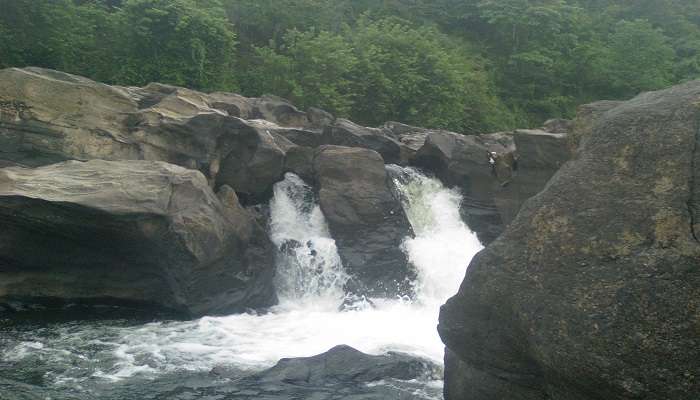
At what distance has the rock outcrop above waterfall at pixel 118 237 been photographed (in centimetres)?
1045

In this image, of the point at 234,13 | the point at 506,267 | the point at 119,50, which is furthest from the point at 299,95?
the point at 506,267

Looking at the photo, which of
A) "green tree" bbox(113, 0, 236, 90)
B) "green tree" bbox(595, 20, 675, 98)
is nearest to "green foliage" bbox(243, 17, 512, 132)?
"green tree" bbox(113, 0, 236, 90)

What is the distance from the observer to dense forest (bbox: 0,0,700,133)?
2222 centimetres

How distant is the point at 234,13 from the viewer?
2934cm

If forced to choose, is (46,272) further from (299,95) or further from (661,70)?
(661,70)

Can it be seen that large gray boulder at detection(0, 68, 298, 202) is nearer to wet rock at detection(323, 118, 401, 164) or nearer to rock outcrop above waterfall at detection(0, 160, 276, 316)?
rock outcrop above waterfall at detection(0, 160, 276, 316)

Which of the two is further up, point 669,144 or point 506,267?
point 669,144

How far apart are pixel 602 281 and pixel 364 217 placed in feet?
32.5

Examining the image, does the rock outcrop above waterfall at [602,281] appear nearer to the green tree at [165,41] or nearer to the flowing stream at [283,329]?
the flowing stream at [283,329]

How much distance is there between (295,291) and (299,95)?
1137 centimetres

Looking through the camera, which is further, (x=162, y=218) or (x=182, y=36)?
(x=182, y=36)

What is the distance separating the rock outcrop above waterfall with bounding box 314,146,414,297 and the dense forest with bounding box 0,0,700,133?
936cm

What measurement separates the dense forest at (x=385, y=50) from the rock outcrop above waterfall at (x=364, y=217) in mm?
9362

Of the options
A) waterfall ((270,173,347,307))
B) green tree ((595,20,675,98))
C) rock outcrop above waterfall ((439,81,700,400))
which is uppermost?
green tree ((595,20,675,98))
